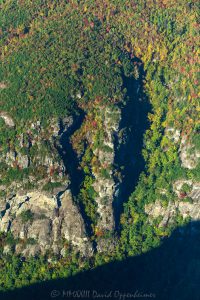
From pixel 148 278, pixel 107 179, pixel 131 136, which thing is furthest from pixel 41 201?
pixel 148 278

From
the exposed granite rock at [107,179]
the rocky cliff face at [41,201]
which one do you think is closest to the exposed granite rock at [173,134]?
the exposed granite rock at [107,179]

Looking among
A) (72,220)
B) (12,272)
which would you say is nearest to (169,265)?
(72,220)

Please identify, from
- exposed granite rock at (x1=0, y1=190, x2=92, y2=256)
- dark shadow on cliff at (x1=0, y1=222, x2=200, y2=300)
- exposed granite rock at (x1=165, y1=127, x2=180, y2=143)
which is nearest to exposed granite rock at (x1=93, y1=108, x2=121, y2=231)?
exposed granite rock at (x1=0, y1=190, x2=92, y2=256)

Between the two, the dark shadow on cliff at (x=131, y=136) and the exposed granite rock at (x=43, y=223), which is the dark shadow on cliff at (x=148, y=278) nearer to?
the exposed granite rock at (x=43, y=223)

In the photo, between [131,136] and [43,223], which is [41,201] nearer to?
[43,223]

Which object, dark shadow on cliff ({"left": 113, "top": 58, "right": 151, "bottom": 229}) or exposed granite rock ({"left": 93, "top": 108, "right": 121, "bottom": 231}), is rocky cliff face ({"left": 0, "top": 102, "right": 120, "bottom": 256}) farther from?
dark shadow on cliff ({"left": 113, "top": 58, "right": 151, "bottom": 229})

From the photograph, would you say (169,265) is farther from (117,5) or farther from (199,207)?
(117,5)
